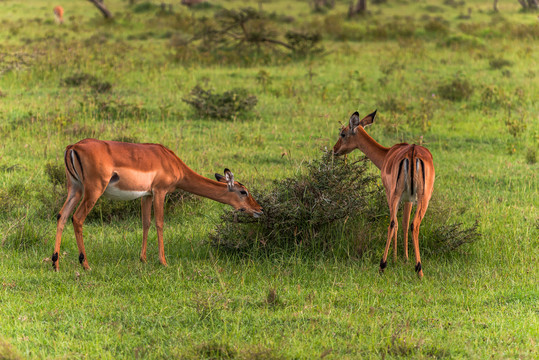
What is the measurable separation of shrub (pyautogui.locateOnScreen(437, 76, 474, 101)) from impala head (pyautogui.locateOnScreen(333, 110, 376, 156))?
23.0ft

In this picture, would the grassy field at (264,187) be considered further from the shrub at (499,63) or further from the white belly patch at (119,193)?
the white belly patch at (119,193)

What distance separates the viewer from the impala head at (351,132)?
20.5 feet

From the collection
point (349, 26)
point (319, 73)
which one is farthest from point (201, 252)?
point (349, 26)

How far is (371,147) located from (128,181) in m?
2.32

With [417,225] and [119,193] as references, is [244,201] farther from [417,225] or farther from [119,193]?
[417,225]

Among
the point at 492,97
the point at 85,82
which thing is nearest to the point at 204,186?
the point at 85,82

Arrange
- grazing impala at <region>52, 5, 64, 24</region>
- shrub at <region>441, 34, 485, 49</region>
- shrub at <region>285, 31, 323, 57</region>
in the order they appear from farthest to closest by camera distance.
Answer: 1. grazing impala at <region>52, 5, 64, 24</region>
2. shrub at <region>441, 34, 485, 49</region>
3. shrub at <region>285, 31, 323, 57</region>

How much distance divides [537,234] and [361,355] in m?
3.12

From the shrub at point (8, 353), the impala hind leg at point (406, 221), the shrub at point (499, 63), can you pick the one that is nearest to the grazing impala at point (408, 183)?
the impala hind leg at point (406, 221)

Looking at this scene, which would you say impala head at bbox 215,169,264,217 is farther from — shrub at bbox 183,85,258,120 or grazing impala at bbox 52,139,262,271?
shrub at bbox 183,85,258,120

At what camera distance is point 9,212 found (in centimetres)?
679

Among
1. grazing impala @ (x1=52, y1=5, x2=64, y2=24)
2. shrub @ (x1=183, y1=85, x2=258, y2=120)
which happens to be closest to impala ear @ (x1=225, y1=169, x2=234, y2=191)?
shrub @ (x1=183, y1=85, x2=258, y2=120)

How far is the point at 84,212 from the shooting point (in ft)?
17.5

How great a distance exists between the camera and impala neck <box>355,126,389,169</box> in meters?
6.10
